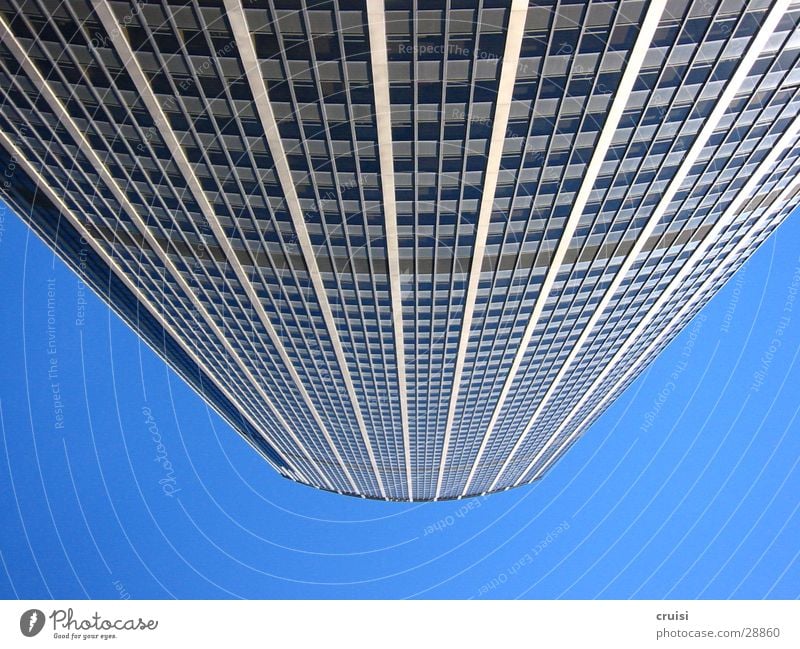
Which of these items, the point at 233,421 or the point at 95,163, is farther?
the point at 233,421

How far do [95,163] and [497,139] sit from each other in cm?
2684

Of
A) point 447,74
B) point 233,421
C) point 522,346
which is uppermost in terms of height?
point 233,421

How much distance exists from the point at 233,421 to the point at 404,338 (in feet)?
222

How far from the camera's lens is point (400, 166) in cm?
4294

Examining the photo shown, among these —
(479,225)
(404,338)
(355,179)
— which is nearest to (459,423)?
(404,338)

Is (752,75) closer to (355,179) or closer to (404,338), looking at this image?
(355,179)

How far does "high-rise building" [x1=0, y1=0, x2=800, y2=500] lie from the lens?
107 feet

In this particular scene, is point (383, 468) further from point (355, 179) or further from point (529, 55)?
point (529, 55)

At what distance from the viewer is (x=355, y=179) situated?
4419 centimetres

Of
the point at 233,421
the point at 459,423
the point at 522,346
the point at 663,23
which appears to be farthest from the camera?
the point at 233,421

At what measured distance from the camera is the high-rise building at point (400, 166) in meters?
32.7

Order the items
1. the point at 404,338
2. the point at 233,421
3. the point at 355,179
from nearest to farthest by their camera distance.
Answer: the point at 355,179, the point at 404,338, the point at 233,421

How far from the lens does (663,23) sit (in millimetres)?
33188

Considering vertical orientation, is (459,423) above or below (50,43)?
above
